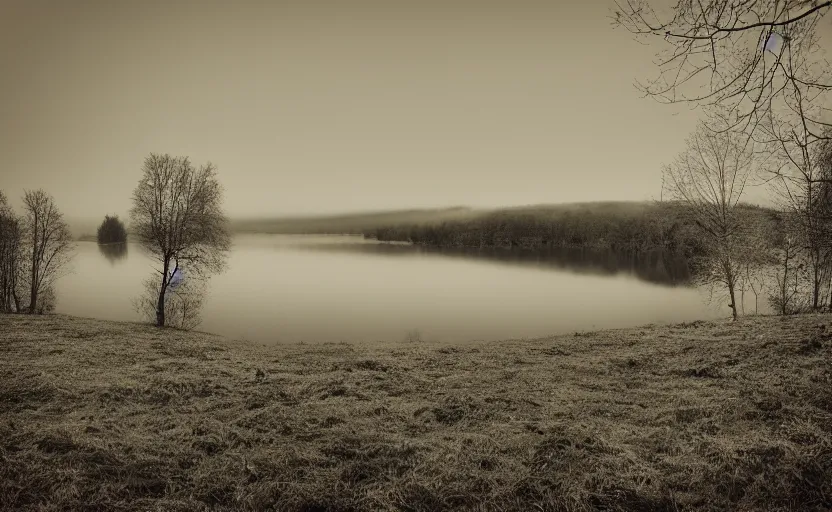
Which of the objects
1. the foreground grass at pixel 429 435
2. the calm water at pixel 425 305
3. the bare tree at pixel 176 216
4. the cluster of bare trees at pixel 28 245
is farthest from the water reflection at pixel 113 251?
the foreground grass at pixel 429 435

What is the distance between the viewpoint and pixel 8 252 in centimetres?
3622

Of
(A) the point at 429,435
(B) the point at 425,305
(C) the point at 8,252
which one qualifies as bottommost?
(B) the point at 425,305

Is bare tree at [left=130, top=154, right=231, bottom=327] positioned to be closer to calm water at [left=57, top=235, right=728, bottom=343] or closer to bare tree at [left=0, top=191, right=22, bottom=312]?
calm water at [left=57, top=235, right=728, bottom=343]

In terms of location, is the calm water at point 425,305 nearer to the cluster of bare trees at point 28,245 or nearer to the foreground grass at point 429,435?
the cluster of bare trees at point 28,245

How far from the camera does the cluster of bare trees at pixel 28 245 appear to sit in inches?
1419

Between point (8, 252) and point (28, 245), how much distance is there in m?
1.43

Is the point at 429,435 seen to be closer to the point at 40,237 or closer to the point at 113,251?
the point at 40,237

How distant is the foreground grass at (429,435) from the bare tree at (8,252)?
38.0 meters

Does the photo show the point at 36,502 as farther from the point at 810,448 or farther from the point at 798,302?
the point at 798,302

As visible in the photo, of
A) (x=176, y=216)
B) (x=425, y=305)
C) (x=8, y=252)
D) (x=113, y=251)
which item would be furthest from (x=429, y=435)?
(x=113, y=251)

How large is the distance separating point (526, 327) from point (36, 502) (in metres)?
32.6

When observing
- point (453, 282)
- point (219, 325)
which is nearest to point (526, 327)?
point (219, 325)

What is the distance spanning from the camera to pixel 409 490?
148 inches

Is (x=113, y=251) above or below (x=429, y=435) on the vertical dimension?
below
